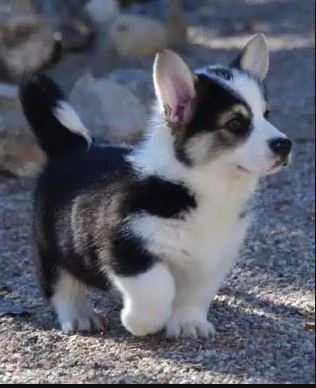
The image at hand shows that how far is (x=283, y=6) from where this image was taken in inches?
Result: 619

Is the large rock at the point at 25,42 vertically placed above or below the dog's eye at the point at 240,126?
below

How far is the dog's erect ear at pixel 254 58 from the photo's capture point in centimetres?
404

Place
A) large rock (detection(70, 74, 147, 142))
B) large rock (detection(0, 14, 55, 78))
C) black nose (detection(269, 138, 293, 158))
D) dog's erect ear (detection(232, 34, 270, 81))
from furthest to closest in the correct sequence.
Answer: large rock (detection(0, 14, 55, 78))
large rock (detection(70, 74, 147, 142))
dog's erect ear (detection(232, 34, 270, 81))
black nose (detection(269, 138, 293, 158))

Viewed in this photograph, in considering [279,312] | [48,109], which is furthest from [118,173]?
[279,312]

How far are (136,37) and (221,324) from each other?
6.95 metres

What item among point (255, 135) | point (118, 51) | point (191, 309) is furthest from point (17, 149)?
→ point (118, 51)

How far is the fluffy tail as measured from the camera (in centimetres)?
441

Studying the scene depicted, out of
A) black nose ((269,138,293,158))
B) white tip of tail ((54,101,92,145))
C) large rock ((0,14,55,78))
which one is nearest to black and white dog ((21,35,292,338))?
black nose ((269,138,293,158))

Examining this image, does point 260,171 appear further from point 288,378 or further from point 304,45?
point 304,45

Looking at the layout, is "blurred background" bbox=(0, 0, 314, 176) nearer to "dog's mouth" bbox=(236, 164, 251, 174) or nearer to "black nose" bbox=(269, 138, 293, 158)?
"dog's mouth" bbox=(236, 164, 251, 174)

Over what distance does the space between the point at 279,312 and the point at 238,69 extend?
1.01 metres

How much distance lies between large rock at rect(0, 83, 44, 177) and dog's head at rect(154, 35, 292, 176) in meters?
2.90

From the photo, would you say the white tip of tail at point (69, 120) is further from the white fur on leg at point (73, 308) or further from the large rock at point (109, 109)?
the large rock at point (109, 109)

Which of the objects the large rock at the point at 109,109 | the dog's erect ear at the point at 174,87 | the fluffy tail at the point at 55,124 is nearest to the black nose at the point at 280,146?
the dog's erect ear at the point at 174,87
